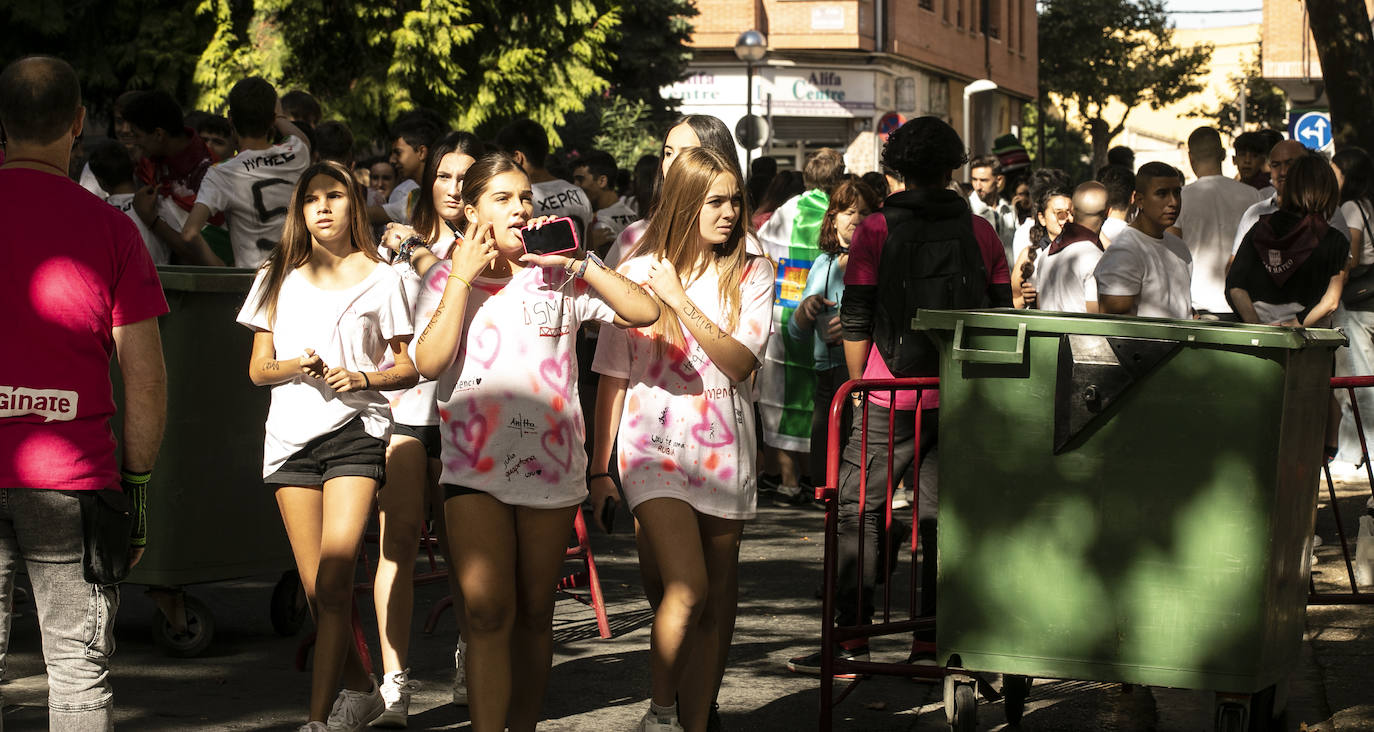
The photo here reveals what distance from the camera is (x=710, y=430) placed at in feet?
16.5

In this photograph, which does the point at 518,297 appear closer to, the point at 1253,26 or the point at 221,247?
the point at 221,247

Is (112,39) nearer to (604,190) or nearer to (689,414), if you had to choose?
(604,190)

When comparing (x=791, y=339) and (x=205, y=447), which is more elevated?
(x=791, y=339)

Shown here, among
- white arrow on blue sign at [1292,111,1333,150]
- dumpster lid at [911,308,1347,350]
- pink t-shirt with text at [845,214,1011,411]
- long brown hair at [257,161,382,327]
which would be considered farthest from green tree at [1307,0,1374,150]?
white arrow on blue sign at [1292,111,1333,150]

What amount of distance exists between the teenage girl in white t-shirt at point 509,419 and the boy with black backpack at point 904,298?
→ 66.5 inches

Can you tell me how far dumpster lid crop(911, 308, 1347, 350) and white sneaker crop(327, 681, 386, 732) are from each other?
6.81 ft

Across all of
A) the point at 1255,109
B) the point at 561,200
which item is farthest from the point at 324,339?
the point at 1255,109

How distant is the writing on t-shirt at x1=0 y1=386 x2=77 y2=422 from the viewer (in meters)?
4.07

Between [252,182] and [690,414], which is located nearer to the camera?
[690,414]

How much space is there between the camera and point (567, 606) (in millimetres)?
7836

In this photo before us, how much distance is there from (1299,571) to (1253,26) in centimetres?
11355

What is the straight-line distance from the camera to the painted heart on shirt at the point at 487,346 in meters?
4.79

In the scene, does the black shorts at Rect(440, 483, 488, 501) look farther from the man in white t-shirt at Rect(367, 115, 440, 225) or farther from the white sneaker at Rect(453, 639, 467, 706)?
the man in white t-shirt at Rect(367, 115, 440, 225)

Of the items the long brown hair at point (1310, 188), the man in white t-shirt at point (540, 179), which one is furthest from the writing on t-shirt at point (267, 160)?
the long brown hair at point (1310, 188)
